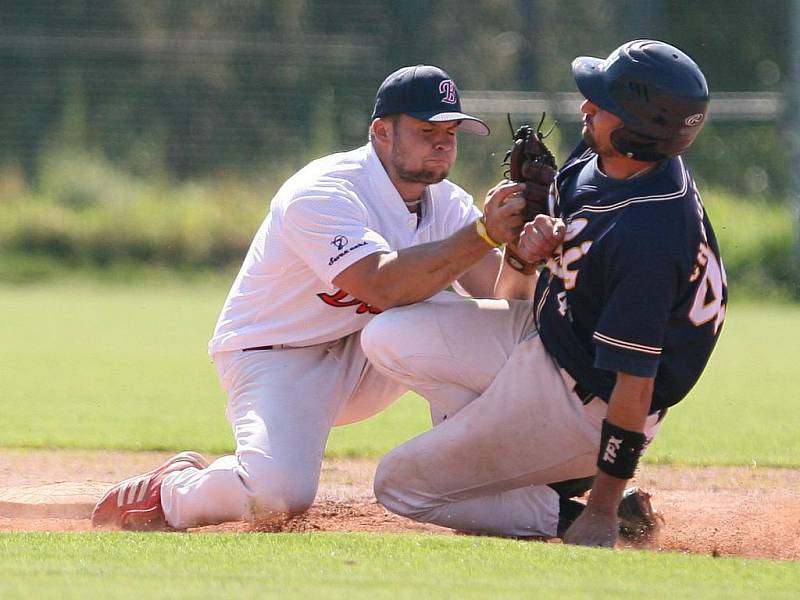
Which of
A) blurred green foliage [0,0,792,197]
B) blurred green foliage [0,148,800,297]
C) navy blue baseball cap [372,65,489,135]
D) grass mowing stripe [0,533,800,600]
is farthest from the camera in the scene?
blurred green foliage [0,0,792,197]

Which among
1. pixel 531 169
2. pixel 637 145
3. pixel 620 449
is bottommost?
pixel 620 449

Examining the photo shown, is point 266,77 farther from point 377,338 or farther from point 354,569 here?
point 354,569

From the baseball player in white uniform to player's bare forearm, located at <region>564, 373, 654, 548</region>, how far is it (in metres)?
0.75

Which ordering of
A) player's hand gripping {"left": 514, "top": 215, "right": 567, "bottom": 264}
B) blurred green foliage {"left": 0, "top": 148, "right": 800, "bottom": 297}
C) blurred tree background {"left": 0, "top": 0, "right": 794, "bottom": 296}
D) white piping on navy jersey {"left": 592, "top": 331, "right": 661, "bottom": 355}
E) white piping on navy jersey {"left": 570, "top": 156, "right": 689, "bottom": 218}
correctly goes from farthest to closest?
blurred tree background {"left": 0, "top": 0, "right": 794, "bottom": 296} → blurred green foliage {"left": 0, "top": 148, "right": 800, "bottom": 297} → player's hand gripping {"left": 514, "top": 215, "right": 567, "bottom": 264} → white piping on navy jersey {"left": 570, "top": 156, "right": 689, "bottom": 218} → white piping on navy jersey {"left": 592, "top": 331, "right": 661, "bottom": 355}

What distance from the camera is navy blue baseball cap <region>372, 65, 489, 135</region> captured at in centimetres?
496

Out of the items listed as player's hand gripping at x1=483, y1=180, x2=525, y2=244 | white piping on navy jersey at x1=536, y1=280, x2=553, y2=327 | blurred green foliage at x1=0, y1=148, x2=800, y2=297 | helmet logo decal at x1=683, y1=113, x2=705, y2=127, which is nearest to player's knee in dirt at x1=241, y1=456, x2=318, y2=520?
white piping on navy jersey at x1=536, y1=280, x2=553, y2=327

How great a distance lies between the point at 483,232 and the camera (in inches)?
177

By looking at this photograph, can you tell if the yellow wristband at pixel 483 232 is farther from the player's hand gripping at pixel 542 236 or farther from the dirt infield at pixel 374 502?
the dirt infield at pixel 374 502

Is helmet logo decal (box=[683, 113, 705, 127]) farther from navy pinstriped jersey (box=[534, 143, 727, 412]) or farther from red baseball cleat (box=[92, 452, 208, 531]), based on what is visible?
red baseball cleat (box=[92, 452, 208, 531])

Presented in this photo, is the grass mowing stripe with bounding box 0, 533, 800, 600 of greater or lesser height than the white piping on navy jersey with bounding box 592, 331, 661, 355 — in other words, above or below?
below

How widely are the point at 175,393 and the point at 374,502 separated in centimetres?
297

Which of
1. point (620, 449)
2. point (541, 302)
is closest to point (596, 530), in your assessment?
point (620, 449)

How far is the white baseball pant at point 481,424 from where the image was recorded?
14.6 feet

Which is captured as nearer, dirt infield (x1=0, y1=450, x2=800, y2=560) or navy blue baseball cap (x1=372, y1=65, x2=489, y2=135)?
dirt infield (x1=0, y1=450, x2=800, y2=560)
